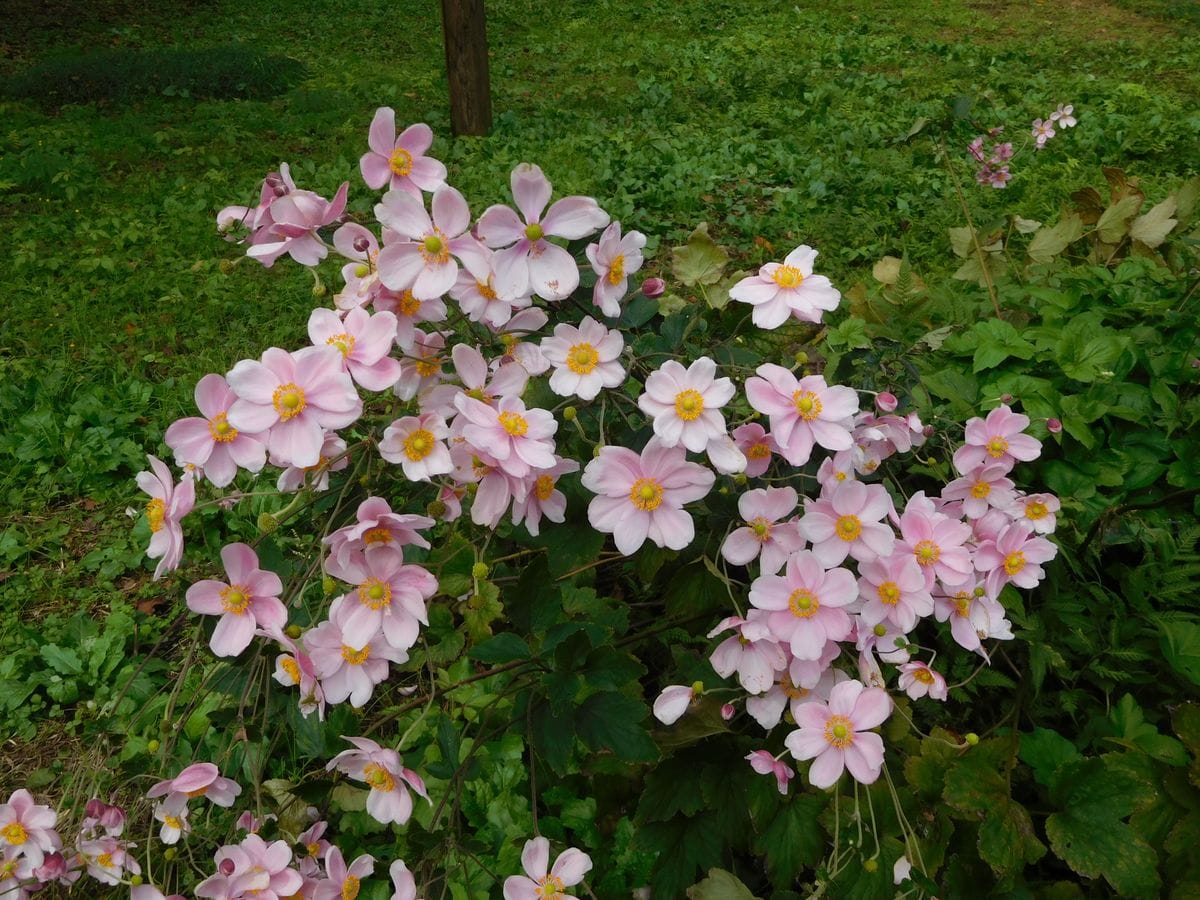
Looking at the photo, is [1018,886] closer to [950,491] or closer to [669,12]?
[950,491]

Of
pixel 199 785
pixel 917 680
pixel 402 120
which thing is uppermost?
pixel 917 680

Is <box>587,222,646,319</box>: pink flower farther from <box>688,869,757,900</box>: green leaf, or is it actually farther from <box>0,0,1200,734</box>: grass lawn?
<box>0,0,1200,734</box>: grass lawn

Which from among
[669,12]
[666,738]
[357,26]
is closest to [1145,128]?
[669,12]

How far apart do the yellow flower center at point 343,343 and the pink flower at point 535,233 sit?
216 mm

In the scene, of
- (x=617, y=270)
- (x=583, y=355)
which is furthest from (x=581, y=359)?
(x=617, y=270)

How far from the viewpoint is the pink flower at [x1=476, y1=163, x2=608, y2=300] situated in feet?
3.74

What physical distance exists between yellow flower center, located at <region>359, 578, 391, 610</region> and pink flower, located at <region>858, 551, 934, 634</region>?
651 mm

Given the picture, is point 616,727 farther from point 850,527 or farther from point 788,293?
point 788,293

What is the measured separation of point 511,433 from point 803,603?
45 cm

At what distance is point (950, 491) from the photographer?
1.43 meters

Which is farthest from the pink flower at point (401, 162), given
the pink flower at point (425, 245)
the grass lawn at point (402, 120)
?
the grass lawn at point (402, 120)

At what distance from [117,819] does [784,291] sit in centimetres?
136

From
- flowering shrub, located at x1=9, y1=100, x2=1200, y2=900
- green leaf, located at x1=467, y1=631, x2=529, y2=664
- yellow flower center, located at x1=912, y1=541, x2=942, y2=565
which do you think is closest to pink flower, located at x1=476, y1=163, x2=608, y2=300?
flowering shrub, located at x1=9, y1=100, x2=1200, y2=900

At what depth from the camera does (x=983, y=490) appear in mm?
1442
